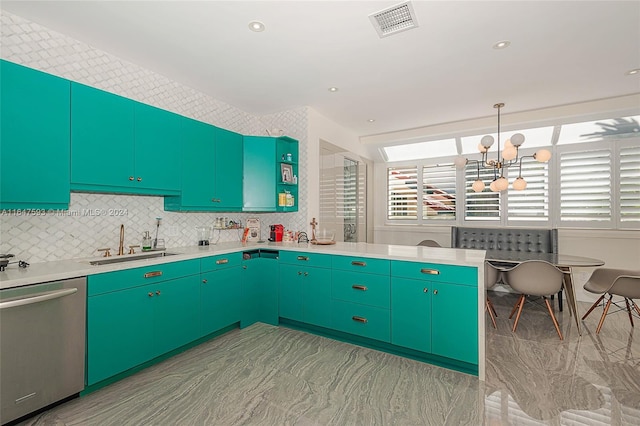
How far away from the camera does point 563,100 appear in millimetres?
3863

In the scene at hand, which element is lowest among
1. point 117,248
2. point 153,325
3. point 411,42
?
point 153,325

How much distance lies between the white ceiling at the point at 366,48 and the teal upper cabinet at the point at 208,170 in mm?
582

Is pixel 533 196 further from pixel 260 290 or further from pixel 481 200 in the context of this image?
pixel 260 290

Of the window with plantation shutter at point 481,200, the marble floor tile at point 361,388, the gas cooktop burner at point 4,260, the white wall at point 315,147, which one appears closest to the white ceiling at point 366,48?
the white wall at point 315,147

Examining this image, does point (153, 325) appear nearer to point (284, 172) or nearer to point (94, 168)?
point (94, 168)

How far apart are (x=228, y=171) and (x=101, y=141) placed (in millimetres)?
1386

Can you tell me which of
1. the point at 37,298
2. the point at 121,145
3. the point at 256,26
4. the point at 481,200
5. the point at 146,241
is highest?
the point at 256,26

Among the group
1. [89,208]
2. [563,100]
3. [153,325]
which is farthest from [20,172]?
[563,100]

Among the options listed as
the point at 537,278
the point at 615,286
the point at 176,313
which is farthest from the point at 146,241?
the point at 615,286

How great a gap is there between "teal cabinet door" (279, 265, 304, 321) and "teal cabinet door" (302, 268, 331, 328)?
2.2 inches

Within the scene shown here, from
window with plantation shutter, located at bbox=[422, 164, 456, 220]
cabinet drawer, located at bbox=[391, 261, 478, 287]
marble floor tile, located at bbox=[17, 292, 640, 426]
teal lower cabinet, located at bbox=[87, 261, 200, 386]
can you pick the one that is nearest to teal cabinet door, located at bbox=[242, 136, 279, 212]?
teal lower cabinet, located at bbox=[87, 261, 200, 386]

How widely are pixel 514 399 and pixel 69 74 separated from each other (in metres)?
4.29

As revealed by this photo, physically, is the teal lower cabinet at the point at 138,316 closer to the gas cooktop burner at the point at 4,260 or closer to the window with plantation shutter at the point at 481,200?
the gas cooktop burner at the point at 4,260

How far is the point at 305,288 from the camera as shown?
323 cm
